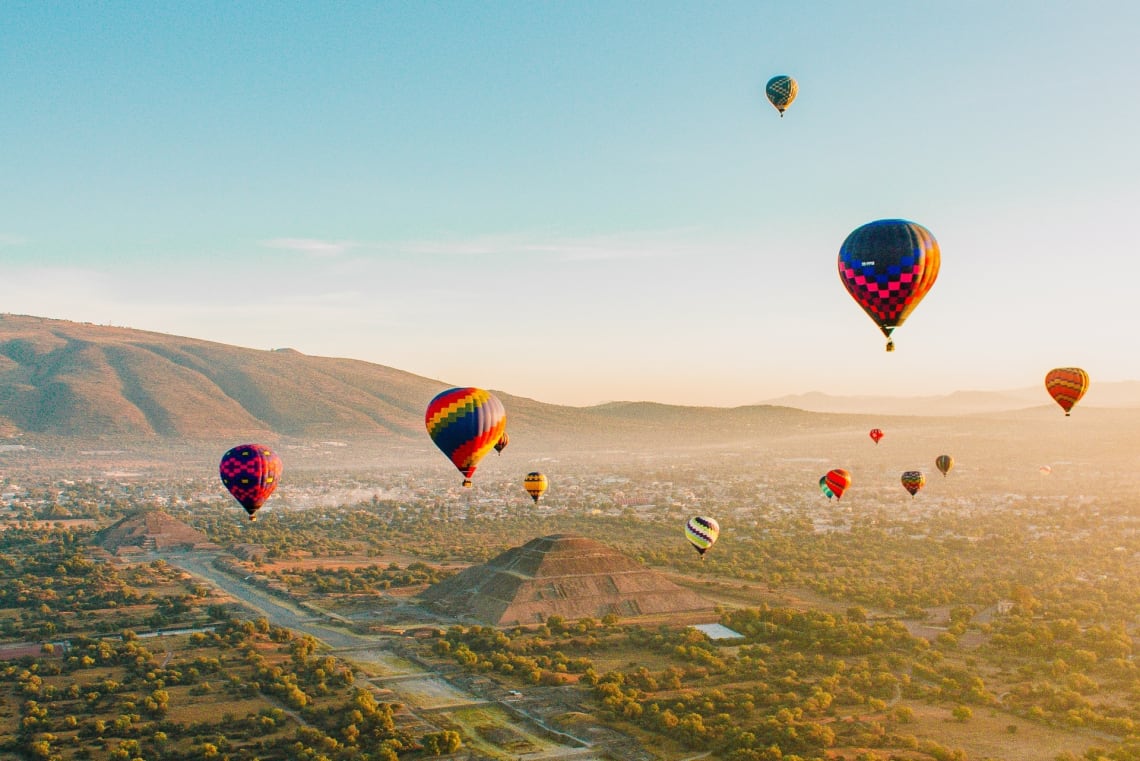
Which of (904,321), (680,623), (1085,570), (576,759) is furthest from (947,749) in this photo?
(1085,570)

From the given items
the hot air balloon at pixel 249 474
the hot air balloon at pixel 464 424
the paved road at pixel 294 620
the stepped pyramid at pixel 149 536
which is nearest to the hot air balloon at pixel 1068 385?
the hot air balloon at pixel 464 424

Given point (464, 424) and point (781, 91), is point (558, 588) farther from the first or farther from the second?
point (781, 91)

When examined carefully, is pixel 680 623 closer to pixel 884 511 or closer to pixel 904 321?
pixel 904 321

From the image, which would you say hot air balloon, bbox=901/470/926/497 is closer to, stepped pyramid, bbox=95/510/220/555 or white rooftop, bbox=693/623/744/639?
white rooftop, bbox=693/623/744/639

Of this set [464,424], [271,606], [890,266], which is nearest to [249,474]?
[464,424]

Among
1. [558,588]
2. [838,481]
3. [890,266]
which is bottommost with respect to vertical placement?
[558,588]

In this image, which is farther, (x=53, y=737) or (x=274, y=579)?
(x=274, y=579)

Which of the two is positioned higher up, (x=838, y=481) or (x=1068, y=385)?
(x=1068, y=385)
